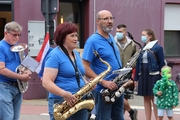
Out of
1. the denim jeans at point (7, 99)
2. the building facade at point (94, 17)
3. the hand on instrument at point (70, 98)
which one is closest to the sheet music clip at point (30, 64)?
the denim jeans at point (7, 99)

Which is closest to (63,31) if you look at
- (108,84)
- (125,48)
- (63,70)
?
(63,70)

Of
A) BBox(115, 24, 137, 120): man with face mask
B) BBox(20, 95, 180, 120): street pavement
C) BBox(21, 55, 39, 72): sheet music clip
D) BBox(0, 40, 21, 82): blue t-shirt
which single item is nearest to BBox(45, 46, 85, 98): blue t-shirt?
BBox(21, 55, 39, 72): sheet music clip

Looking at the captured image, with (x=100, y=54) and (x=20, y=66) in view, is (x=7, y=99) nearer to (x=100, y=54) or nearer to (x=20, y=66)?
(x=20, y=66)

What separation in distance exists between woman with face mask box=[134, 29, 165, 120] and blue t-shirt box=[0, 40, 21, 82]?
3117mm

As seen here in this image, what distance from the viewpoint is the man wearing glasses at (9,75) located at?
545cm

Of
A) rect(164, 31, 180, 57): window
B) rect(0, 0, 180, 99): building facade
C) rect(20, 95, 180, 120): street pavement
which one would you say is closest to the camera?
rect(20, 95, 180, 120): street pavement

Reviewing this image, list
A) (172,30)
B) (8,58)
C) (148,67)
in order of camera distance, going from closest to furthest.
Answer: (8,58)
(148,67)
(172,30)

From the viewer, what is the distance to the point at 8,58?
18.2 feet

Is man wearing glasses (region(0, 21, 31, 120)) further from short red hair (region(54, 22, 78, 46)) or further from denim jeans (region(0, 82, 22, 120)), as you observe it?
A: short red hair (region(54, 22, 78, 46))

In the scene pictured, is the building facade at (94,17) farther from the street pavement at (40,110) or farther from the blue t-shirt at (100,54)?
the blue t-shirt at (100,54)

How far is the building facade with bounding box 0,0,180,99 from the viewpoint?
11227 millimetres

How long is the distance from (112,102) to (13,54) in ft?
4.86

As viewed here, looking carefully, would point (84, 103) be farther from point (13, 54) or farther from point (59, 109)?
point (13, 54)

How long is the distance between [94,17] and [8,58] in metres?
6.78
